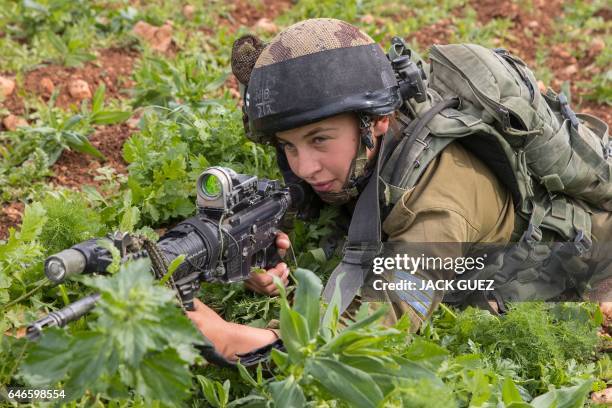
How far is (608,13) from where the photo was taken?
26.4 feet

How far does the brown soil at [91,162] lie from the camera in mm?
5070

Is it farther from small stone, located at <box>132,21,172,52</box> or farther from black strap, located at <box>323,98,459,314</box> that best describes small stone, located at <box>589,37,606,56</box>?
black strap, located at <box>323,98,459,314</box>

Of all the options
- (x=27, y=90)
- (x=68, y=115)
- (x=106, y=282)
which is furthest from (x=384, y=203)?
(x=27, y=90)

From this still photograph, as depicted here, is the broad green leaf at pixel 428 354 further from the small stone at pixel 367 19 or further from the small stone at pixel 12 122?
the small stone at pixel 367 19

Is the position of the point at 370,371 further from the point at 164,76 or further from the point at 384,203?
the point at 164,76

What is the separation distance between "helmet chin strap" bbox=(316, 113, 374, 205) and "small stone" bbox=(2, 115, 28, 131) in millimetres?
2271

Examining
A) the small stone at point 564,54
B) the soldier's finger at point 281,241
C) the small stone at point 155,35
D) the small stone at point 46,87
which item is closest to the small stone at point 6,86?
the small stone at point 46,87

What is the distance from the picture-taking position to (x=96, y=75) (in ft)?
20.1

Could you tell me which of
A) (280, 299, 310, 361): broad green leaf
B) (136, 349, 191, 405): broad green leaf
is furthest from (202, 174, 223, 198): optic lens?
(136, 349, 191, 405): broad green leaf

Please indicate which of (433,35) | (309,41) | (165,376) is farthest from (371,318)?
(433,35)

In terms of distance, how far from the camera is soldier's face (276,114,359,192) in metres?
3.86

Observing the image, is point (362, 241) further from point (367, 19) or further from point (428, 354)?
point (367, 19)

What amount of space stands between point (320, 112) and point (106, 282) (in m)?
1.58

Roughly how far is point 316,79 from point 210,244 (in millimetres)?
927
